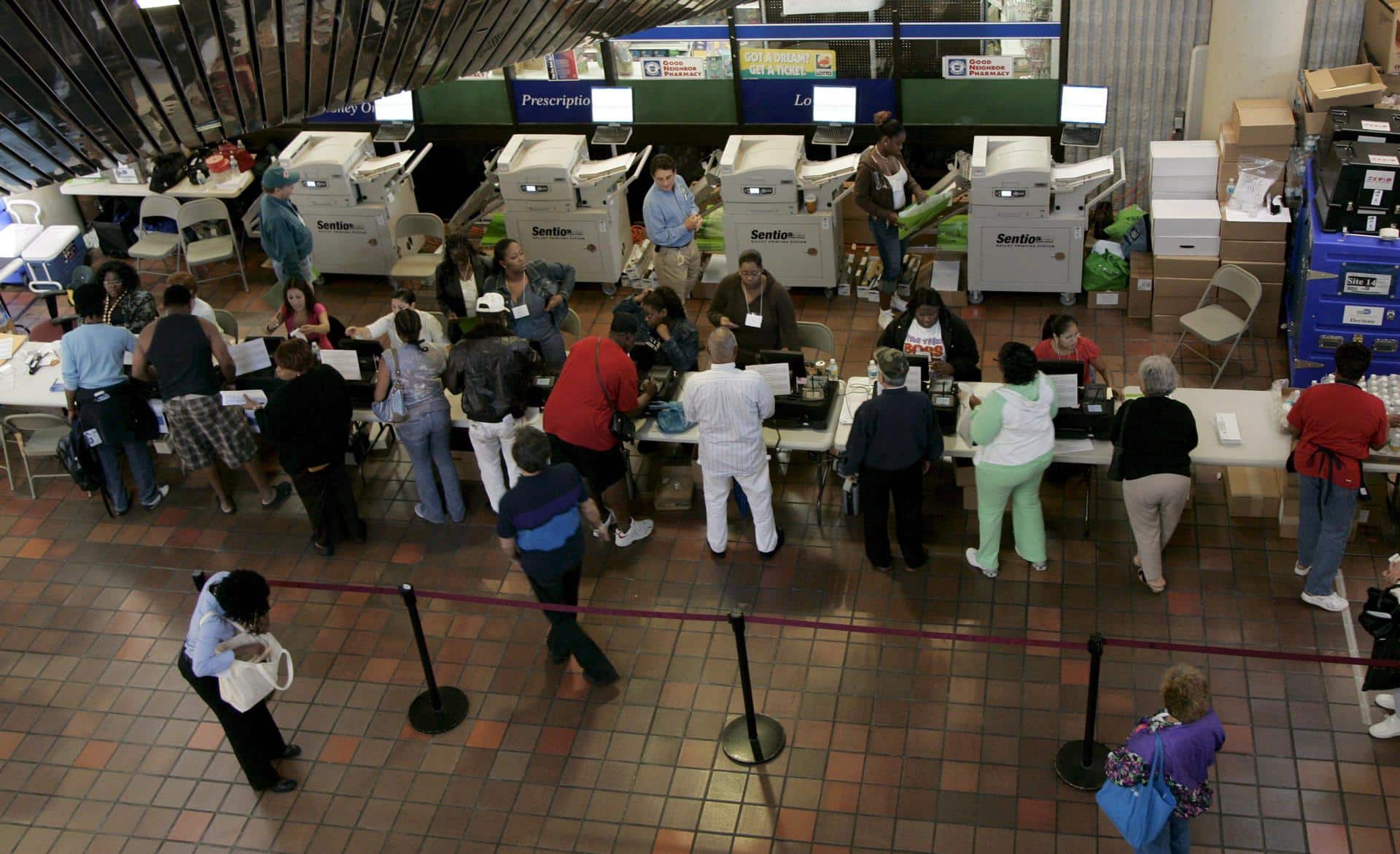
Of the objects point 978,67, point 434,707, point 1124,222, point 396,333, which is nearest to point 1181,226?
point 1124,222

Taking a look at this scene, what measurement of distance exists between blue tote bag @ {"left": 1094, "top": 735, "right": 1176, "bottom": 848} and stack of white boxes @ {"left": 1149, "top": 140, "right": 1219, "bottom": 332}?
5.15 m

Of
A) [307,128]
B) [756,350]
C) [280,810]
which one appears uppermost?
[307,128]

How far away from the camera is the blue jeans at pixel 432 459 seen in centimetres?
743

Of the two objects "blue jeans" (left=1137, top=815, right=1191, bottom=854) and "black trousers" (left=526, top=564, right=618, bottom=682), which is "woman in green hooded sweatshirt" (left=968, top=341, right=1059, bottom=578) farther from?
"black trousers" (left=526, top=564, right=618, bottom=682)

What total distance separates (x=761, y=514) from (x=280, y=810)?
2.99m

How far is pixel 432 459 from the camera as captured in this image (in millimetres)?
7898

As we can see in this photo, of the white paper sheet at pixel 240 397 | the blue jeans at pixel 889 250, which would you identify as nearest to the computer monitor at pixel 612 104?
the blue jeans at pixel 889 250

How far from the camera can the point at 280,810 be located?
6105 mm

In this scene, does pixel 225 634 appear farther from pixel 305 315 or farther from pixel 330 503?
pixel 305 315

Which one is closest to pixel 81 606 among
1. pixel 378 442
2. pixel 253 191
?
pixel 378 442

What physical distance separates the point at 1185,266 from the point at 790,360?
3473 mm

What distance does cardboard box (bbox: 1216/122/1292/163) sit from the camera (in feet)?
28.8

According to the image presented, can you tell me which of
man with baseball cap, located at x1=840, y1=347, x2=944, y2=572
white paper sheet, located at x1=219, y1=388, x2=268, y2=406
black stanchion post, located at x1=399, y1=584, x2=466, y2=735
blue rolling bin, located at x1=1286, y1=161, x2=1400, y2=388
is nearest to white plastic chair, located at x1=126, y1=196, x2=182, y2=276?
white paper sheet, located at x1=219, y1=388, x2=268, y2=406

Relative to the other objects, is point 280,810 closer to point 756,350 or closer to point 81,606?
point 81,606
